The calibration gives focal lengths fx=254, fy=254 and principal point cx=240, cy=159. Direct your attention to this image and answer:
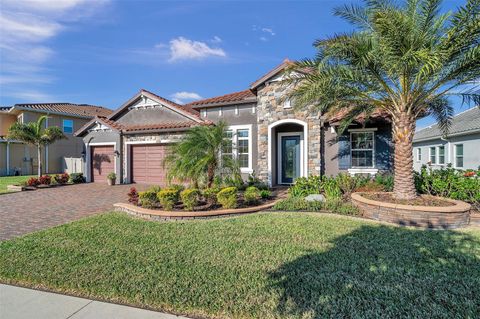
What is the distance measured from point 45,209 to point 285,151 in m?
10.5

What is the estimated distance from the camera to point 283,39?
1145 cm

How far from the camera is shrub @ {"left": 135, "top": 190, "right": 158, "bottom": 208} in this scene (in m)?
7.94

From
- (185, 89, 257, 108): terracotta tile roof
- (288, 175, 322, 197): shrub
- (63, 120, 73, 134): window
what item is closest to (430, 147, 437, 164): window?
(288, 175, 322, 197): shrub

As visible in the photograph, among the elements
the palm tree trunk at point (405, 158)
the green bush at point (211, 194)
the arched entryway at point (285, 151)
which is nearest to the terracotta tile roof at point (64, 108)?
the arched entryway at point (285, 151)

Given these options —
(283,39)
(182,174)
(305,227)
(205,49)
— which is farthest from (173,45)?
(305,227)

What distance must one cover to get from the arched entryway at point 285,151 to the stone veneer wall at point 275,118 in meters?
0.25

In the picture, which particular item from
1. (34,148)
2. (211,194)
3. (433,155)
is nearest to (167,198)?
(211,194)

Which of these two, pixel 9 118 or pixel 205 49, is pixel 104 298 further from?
pixel 9 118

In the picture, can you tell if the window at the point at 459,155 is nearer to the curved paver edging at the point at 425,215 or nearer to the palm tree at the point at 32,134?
the curved paver edging at the point at 425,215

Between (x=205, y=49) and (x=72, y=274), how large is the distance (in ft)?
36.7

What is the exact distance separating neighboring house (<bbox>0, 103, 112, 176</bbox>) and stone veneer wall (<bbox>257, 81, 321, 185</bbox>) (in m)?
19.0

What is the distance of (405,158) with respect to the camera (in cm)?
755

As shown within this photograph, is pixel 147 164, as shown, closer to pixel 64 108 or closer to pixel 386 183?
pixel 386 183

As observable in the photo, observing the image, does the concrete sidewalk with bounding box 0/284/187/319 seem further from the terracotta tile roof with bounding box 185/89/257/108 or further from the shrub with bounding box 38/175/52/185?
the shrub with bounding box 38/175/52/185
